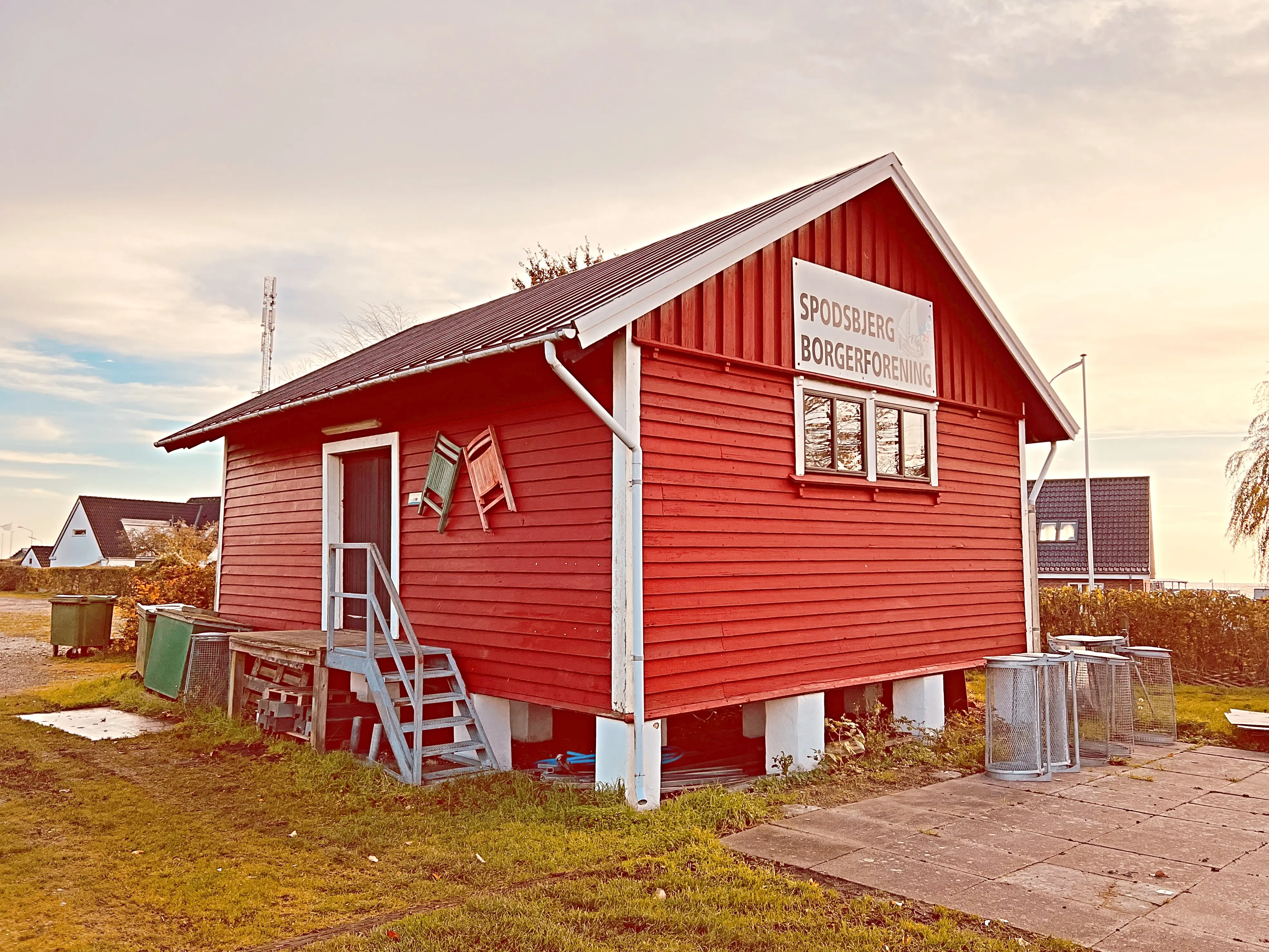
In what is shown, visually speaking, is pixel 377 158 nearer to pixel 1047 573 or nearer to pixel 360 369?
pixel 360 369

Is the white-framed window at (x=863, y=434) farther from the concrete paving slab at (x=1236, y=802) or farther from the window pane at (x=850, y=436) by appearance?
the concrete paving slab at (x=1236, y=802)

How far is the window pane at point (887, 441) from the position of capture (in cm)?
984

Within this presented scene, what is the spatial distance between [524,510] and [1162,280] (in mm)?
11079

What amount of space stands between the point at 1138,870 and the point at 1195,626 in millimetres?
10880

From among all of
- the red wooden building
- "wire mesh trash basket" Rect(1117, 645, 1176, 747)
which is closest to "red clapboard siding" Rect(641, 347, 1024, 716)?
the red wooden building

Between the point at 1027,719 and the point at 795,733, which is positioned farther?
the point at 795,733

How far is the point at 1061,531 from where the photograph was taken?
34.2 m

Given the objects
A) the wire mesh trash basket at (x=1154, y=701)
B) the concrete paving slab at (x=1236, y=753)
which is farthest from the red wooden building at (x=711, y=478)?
the concrete paving slab at (x=1236, y=753)

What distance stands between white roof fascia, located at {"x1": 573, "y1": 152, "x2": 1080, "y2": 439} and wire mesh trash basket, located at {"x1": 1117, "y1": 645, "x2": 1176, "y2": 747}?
3414 mm

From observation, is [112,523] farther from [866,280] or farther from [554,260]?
[866,280]

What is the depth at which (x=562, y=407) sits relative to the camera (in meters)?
7.88

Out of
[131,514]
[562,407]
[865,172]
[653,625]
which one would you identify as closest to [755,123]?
[865,172]

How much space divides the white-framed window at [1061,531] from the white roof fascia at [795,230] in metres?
23.8

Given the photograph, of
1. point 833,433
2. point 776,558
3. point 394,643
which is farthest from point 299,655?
point 833,433
